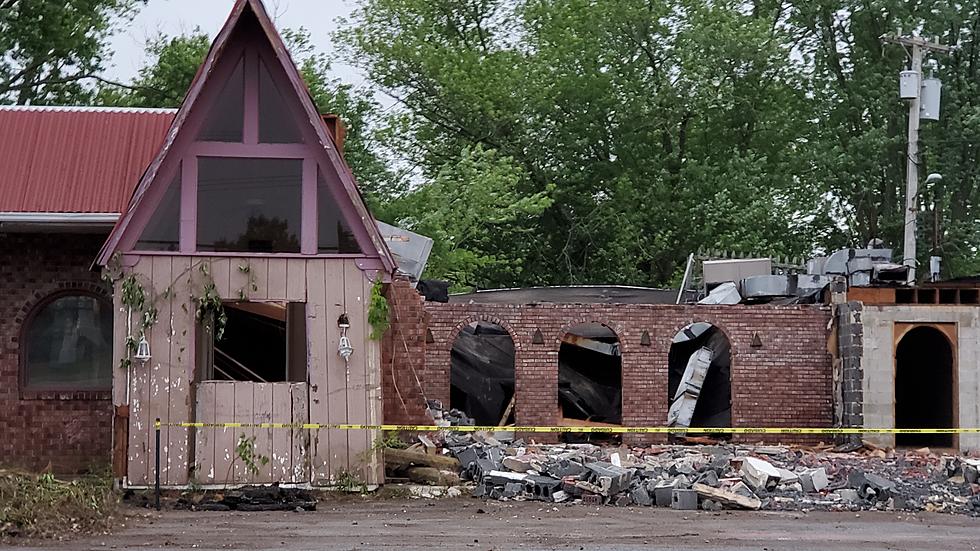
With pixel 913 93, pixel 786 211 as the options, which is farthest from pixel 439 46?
pixel 913 93

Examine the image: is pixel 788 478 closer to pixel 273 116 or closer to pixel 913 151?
pixel 273 116

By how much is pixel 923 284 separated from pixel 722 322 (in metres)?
3.55

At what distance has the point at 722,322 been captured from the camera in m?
26.4

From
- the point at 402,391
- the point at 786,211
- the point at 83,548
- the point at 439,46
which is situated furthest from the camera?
the point at 439,46

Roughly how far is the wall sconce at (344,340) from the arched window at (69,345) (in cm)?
362

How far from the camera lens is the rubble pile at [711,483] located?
1775 centimetres

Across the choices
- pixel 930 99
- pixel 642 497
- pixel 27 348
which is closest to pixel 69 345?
pixel 27 348

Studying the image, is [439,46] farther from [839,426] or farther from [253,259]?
[253,259]

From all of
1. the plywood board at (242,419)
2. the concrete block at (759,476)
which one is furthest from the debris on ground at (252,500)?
the concrete block at (759,476)

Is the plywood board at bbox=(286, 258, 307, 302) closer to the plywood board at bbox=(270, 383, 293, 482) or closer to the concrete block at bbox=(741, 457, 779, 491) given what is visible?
the plywood board at bbox=(270, 383, 293, 482)

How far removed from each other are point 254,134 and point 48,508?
5.46m

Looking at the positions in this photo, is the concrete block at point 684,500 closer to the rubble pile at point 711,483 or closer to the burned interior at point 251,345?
the rubble pile at point 711,483

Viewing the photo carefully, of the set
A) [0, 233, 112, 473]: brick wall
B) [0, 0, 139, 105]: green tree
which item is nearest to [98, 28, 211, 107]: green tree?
[0, 0, 139, 105]: green tree

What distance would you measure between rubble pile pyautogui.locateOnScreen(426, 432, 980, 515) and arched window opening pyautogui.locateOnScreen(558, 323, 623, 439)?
7784mm
